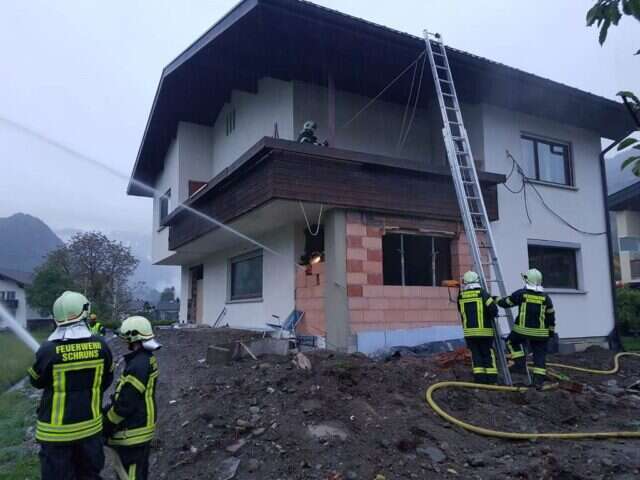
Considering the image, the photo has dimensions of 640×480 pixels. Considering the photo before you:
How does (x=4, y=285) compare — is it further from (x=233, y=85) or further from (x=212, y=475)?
(x=212, y=475)

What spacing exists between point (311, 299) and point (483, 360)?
353cm

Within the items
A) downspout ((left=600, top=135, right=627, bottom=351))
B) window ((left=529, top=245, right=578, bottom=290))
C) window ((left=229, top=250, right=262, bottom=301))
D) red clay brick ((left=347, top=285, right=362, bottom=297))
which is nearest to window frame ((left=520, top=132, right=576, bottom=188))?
downspout ((left=600, top=135, right=627, bottom=351))

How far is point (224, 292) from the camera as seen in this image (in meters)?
14.4

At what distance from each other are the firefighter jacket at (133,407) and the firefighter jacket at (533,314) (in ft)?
16.6

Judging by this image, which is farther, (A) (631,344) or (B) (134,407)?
(A) (631,344)

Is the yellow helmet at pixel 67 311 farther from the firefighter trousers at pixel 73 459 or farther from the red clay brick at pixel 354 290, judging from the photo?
the red clay brick at pixel 354 290

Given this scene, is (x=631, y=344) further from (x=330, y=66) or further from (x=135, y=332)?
(x=135, y=332)

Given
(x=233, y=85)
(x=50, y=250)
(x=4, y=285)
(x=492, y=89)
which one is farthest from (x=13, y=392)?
(x=4, y=285)

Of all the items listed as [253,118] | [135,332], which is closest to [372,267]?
[253,118]

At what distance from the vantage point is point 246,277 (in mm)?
13133

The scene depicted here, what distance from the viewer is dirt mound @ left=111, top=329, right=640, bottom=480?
4785 mm

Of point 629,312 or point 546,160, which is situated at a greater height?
point 546,160

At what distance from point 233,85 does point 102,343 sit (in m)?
9.72

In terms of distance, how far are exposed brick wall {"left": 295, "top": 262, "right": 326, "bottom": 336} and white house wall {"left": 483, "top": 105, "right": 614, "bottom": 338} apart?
387 centimetres
